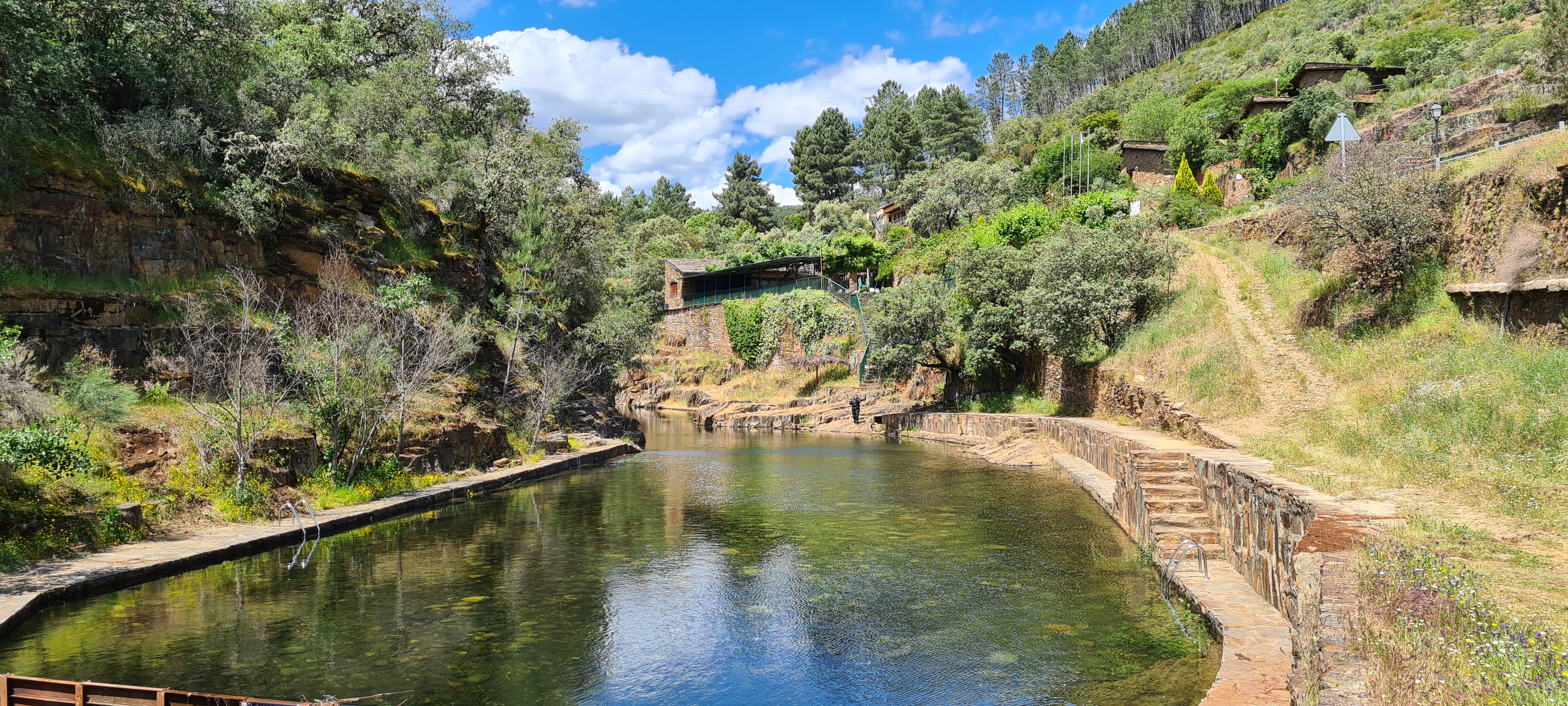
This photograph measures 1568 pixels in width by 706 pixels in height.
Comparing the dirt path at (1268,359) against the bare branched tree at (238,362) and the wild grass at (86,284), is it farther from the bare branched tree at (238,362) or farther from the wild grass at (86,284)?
the wild grass at (86,284)

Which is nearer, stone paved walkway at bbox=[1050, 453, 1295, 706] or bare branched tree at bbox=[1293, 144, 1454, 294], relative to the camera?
stone paved walkway at bbox=[1050, 453, 1295, 706]

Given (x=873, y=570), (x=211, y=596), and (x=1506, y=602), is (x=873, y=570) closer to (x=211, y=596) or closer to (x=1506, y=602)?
(x=1506, y=602)

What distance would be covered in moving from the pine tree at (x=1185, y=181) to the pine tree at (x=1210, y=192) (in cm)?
35

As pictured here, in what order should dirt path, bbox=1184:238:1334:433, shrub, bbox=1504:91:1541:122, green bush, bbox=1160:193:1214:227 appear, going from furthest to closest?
1. green bush, bbox=1160:193:1214:227
2. shrub, bbox=1504:91:1541:122
3. dirt path, bbox=1184:238:1334:433

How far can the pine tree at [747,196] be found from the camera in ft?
301

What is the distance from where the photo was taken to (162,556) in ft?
43.9

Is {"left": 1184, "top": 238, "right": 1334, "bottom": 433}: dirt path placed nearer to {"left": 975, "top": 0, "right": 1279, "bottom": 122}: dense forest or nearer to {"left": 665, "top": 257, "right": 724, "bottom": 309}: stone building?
{"left": 665, "top": 257, "right": 724, "bottom": 309}: stone building

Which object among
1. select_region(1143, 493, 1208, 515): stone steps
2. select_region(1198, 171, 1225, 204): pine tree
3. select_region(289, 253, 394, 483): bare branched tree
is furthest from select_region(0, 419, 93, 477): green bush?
select_region(1198, 171, 1225, 204): pine tree

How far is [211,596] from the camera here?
12.3m

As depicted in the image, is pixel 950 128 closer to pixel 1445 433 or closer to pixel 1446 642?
pixel 1445 433

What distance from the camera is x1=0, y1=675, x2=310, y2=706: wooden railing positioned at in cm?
723

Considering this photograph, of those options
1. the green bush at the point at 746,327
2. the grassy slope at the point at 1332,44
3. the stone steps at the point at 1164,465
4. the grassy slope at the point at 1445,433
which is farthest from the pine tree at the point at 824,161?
the stone steps at the point at 1164,465

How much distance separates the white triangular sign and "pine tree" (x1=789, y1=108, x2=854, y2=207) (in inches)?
2766

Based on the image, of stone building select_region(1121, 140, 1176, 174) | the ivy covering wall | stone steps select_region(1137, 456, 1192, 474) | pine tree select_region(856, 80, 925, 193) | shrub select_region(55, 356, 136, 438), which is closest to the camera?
stone steps select_region(1137, 456, 1192, 474)
